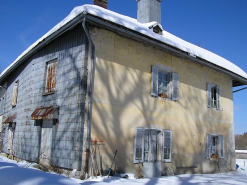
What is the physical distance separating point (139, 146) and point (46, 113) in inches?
130

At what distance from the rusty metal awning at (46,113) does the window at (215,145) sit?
7090mm

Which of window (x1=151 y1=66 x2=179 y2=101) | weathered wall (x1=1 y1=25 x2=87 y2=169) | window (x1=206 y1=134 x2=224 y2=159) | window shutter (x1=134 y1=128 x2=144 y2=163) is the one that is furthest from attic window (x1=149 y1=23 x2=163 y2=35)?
window (x1=206 y1=134 x2=224 y2=159)

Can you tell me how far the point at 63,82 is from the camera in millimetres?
8711

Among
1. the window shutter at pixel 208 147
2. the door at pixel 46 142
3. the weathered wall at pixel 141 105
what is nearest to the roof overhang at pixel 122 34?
the weathered wall at pixel 141 105

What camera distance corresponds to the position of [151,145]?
9.24 metres

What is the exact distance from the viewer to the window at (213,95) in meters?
12.3

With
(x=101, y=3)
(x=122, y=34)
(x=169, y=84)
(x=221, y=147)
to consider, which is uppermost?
(x=101, y=3)

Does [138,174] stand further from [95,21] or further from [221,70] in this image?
[221,70]

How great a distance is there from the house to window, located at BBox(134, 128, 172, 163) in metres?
0.03

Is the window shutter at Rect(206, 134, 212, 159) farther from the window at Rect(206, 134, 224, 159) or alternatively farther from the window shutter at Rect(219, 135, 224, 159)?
the window shutter at Rect(219, 135, 224, 159)

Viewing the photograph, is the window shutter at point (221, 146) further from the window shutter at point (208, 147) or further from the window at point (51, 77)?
the window at point (51, 77)

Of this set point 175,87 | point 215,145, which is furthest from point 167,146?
point 215,145

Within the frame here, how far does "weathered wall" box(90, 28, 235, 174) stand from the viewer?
318 inches

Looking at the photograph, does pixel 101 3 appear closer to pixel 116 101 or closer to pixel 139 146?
pixel 116 101
